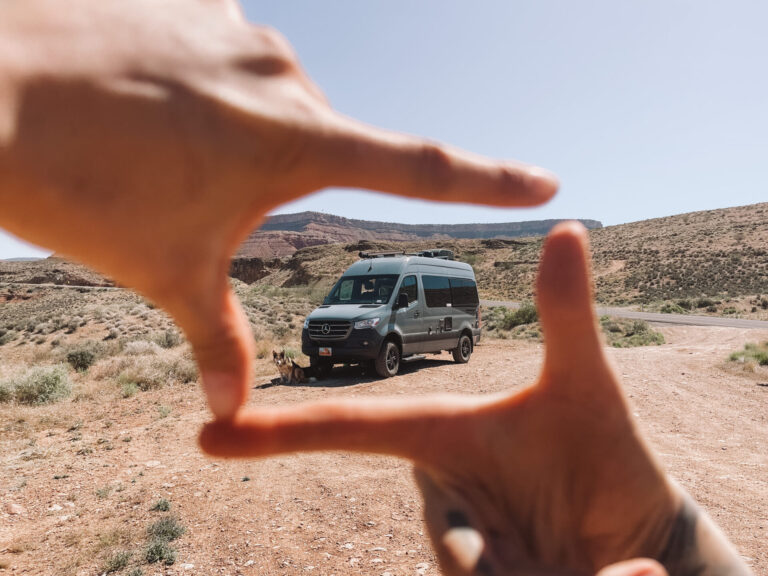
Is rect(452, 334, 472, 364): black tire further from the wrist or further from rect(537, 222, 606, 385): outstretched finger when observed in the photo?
rect(537, 222, 606, 385): outstretched finger

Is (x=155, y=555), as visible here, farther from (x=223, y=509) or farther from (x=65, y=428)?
(x=65, y=428)

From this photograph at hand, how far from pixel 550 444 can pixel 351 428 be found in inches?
15.1

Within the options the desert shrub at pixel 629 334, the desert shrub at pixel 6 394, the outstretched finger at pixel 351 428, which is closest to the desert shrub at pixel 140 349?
the desert shrub at pixel 6 394

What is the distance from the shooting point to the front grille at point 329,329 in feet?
32.3

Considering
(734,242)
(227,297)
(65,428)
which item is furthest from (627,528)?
(734,242)

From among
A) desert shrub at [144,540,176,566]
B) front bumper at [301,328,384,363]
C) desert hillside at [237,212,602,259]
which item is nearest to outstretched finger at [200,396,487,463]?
desert shrub at [144,540,176,566]

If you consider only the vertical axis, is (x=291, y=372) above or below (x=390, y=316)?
below

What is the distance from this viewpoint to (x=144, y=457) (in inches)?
247

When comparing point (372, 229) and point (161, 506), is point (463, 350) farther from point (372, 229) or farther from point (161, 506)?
point (372, 229)

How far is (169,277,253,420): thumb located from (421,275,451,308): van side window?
10.3m

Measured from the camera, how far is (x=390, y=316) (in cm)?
1011

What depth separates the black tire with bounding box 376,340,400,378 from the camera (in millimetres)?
9969

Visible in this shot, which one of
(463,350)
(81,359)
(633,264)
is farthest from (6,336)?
(633,264)

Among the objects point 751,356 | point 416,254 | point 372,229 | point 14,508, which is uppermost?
point 372,229
